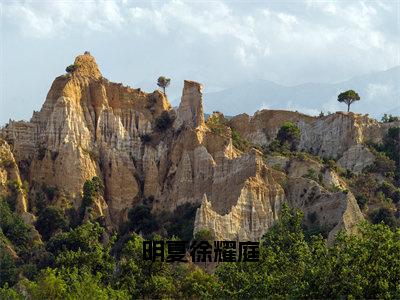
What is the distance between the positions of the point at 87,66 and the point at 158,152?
1194 centimetres

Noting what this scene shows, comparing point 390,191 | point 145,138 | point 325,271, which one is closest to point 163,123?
point 145,138

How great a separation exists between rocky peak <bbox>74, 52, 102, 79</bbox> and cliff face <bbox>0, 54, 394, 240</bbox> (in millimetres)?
117

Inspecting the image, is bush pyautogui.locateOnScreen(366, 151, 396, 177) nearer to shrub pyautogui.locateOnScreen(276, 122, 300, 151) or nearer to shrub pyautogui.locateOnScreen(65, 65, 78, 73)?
shrub pyautogui.locateOnScreen(276, 122, 300, 151)

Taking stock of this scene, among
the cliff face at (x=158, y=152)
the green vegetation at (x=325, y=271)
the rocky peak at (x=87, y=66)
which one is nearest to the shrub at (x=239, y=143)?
the cliff face at (x=158, y=152)

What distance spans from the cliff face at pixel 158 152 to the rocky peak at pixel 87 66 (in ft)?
0.38

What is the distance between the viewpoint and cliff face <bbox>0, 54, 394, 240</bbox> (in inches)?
3078

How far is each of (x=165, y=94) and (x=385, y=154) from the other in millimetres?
21536

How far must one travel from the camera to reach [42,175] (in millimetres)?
88125

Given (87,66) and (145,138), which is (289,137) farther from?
(87,66)

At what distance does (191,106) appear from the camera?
90250 mm

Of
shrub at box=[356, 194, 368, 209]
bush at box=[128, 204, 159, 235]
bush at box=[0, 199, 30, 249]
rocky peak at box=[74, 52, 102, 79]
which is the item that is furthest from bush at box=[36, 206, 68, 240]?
shrub at box=[356, 194, 368, 209]

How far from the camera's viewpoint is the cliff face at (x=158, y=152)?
257 ft

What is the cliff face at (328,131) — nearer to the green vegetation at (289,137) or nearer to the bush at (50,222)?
the green vegetation at (289,137)

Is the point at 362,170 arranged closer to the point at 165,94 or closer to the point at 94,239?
the point at 165,94
